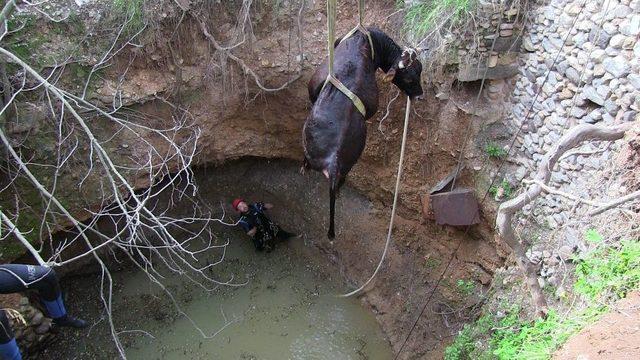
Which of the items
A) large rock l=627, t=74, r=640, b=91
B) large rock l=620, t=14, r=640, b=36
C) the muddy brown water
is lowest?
the muddy brown water

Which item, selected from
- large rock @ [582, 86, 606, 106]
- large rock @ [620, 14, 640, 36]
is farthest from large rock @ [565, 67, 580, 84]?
large rock @ [620, 14, 640, 36]

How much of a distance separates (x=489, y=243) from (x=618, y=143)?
1.71m

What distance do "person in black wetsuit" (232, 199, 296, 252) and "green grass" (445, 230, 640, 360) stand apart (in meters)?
2.90

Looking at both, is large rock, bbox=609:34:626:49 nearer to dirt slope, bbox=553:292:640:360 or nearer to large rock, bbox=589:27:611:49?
large rock, bbox=589:27:611:49

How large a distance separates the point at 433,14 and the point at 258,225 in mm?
3019

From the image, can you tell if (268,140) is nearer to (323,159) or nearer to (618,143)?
(323,159)

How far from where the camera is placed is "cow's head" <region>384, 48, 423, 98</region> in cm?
380

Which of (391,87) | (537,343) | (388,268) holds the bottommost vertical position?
(388,268)

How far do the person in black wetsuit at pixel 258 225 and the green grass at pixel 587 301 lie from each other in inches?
114

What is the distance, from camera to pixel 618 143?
3285mm

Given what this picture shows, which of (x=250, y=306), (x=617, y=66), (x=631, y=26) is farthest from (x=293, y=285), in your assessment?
(x=631, y=26)

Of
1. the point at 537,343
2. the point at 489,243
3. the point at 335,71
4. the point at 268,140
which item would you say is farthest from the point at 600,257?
the point at 268,140

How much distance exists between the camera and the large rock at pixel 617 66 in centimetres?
323

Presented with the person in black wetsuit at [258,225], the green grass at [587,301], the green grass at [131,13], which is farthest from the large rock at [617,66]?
the green grass at [131,13]
